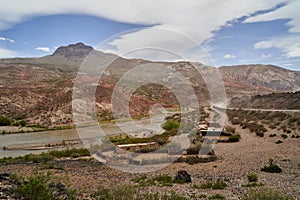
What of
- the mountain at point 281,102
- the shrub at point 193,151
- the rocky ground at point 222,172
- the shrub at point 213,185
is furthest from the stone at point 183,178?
the mountain at point 281,102

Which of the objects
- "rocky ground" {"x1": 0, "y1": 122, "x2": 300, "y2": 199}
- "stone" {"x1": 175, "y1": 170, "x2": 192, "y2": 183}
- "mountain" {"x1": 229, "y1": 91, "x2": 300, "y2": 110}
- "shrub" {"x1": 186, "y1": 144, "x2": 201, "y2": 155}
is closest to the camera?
"rocky ground" {"x1": 0, "y1": 122, "x2": 300, "y2": 199}

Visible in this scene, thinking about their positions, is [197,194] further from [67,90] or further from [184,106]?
[184,106]

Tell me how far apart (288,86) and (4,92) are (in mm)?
192258

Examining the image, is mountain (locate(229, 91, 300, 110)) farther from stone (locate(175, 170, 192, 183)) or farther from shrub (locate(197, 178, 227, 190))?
shrub (locate(197, 178, 227, 190))

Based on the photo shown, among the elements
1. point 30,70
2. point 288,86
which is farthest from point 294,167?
point 288,86

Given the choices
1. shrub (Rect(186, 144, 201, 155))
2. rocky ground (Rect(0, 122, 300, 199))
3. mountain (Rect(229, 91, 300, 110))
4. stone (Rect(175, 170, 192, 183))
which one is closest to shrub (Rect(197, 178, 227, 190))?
rocky ground (Rect(0, 122, 300, 199))

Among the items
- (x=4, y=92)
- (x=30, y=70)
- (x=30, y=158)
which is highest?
(x=30, y=70)

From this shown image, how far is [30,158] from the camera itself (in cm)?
1769

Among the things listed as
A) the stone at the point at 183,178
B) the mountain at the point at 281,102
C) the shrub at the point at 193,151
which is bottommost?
the shrub at the point at 193,151

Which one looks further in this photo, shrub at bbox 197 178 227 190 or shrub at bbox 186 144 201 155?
shrub at bbox 186 144 201 155

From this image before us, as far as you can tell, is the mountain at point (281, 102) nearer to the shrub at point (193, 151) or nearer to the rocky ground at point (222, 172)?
the rocky ground at point (222, 172)

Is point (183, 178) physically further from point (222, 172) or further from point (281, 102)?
point (281, 102)

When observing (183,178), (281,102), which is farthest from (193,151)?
(281,102)

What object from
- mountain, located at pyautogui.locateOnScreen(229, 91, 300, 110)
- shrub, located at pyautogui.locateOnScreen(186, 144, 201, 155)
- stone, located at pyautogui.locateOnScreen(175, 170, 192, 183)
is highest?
mountain, located at pyautogui.locateOnScreen(229, 91, 300, 110)
